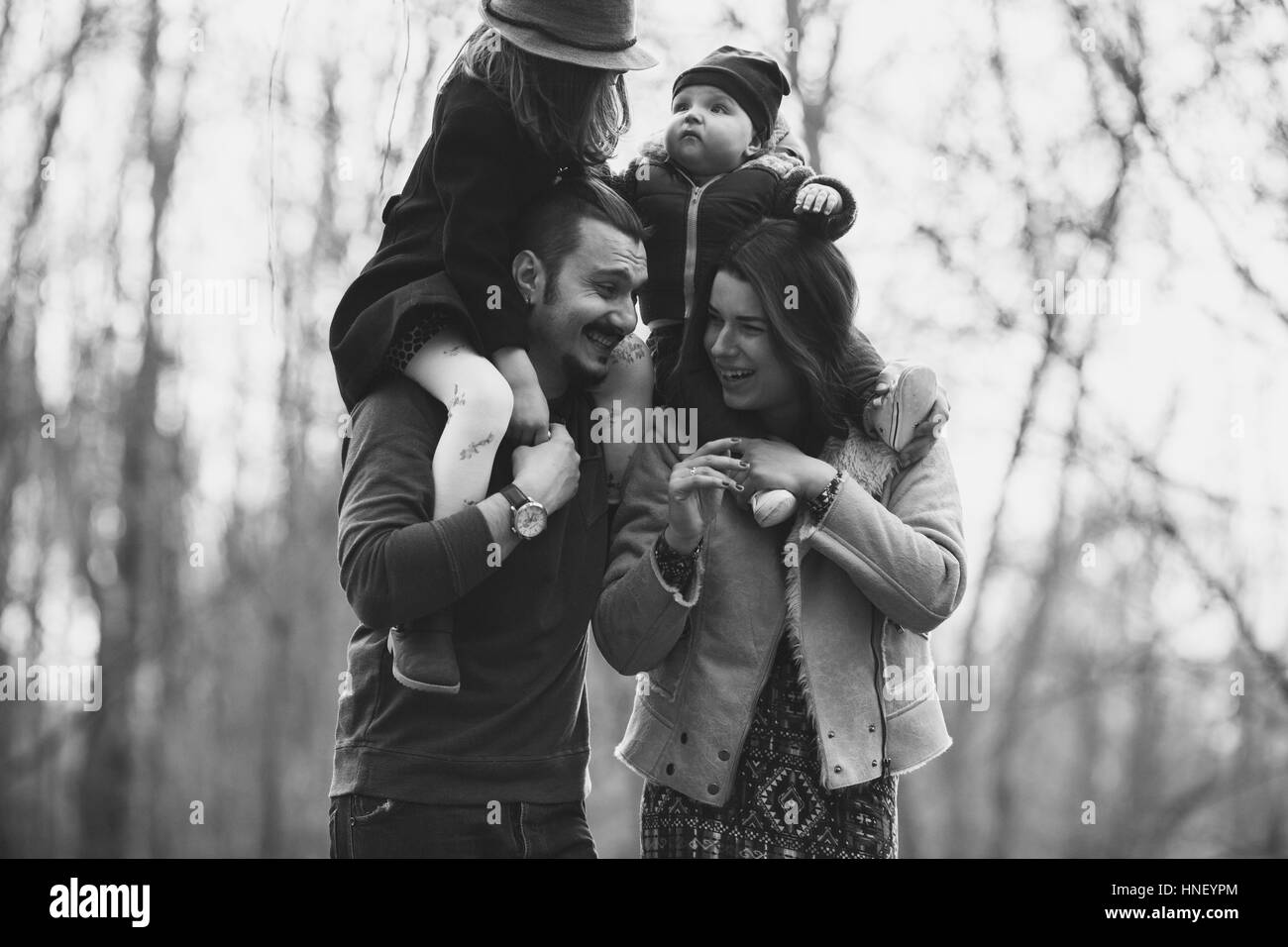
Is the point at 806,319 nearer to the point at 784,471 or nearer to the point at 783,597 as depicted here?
the point at 784,471

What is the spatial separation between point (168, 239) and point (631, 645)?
33.0 feet

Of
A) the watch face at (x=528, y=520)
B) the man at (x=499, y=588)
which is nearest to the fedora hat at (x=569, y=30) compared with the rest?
the man at (x=499, y=588)

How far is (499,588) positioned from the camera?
2719 mm

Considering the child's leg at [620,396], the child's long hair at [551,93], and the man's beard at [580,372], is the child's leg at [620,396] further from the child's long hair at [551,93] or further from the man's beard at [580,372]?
the child's long hair at [551,93]

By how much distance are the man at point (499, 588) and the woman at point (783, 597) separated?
13cm

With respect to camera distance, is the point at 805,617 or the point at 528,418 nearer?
the point at 528,418

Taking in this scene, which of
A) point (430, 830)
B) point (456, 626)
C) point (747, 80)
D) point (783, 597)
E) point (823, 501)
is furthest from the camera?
point (747, 80)

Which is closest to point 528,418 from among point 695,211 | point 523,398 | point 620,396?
point 523,398

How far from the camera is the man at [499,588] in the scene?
2576mm

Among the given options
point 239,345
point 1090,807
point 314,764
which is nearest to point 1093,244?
point 1090,807

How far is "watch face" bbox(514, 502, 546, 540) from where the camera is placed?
2615mm

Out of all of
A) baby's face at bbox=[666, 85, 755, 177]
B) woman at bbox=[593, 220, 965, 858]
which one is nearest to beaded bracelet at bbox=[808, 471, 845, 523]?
woman at bbox=[593, 220, 965, 858]

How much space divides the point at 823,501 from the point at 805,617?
242 millimetres
